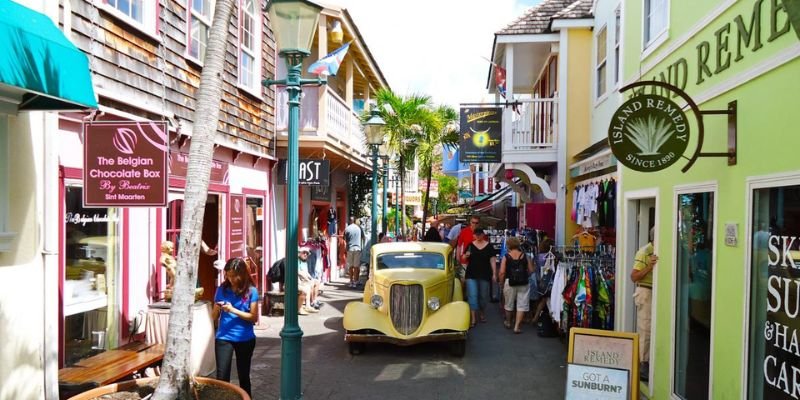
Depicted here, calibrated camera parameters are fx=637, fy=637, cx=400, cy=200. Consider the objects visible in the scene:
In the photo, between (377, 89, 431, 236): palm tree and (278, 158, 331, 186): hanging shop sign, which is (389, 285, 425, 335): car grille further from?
(377, 89, 431, 236): palm tree

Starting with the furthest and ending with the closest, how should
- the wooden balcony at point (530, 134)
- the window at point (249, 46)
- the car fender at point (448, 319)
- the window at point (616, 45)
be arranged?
1. the wooden balcony at point (530, 134)
2. the window at point (616, 45)
3. the window at point (249, 46)
4. the car fender at point (448, 319)

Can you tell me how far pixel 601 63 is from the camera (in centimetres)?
1317

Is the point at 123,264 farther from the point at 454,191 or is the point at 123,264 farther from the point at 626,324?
the point at 454,191

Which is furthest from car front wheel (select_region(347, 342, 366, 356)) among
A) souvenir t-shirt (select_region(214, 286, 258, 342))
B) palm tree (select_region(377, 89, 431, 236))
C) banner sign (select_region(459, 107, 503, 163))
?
palm tree (select_region(377, 89, 431, 236))

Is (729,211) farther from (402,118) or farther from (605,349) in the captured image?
(402,118)

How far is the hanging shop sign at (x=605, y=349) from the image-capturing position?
5.77 metres

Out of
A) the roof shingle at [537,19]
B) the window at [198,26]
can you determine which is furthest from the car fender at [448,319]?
the roof shingle at [537,19]

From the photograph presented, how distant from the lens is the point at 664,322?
6293 millimetres

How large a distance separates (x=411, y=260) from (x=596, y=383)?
198 inches

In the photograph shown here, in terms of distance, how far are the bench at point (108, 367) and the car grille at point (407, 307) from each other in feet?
11.2

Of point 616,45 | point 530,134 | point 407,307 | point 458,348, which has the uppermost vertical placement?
point 616,45

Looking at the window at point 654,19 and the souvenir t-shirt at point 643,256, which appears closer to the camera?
the window at point 654,19

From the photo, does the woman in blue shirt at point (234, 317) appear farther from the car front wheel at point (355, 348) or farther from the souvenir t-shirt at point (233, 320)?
the car front wheel at point (355, 348)

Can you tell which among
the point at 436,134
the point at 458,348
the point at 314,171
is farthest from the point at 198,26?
the point at 436,134
